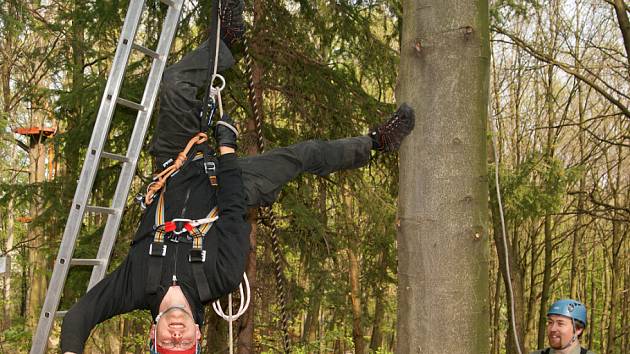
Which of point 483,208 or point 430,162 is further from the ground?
point 430,162

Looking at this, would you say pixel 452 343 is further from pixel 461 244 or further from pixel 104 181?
pixel 104 181

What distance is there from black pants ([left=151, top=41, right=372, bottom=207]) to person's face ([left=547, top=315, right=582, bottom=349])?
2.25 metres

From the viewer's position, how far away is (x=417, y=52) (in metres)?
2.58

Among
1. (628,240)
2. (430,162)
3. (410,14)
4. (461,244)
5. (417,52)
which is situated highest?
(628,240)

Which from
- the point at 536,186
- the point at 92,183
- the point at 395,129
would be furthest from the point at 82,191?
the point at 536,186

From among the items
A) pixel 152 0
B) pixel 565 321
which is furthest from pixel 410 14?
pixel 152 0

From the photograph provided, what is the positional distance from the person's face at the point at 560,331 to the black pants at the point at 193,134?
2.25 metres

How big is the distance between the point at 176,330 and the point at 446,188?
1.22m

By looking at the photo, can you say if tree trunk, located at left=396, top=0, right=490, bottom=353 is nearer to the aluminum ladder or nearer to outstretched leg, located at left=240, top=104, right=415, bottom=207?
outstretched leg, located at left=240, top=104, right=415, bottom=207

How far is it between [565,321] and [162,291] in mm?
2936

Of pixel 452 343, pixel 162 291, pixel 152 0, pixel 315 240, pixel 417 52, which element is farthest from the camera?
pixel 315 240

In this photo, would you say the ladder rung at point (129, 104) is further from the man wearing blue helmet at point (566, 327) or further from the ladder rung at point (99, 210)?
the man wearing blue helmet at point (566, 327)

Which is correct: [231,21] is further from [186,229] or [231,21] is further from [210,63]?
[186,229]

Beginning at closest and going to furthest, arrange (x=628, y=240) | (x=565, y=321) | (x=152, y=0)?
(x=565, y=321)
(x=152, y=0)
(x=628, y=240)
